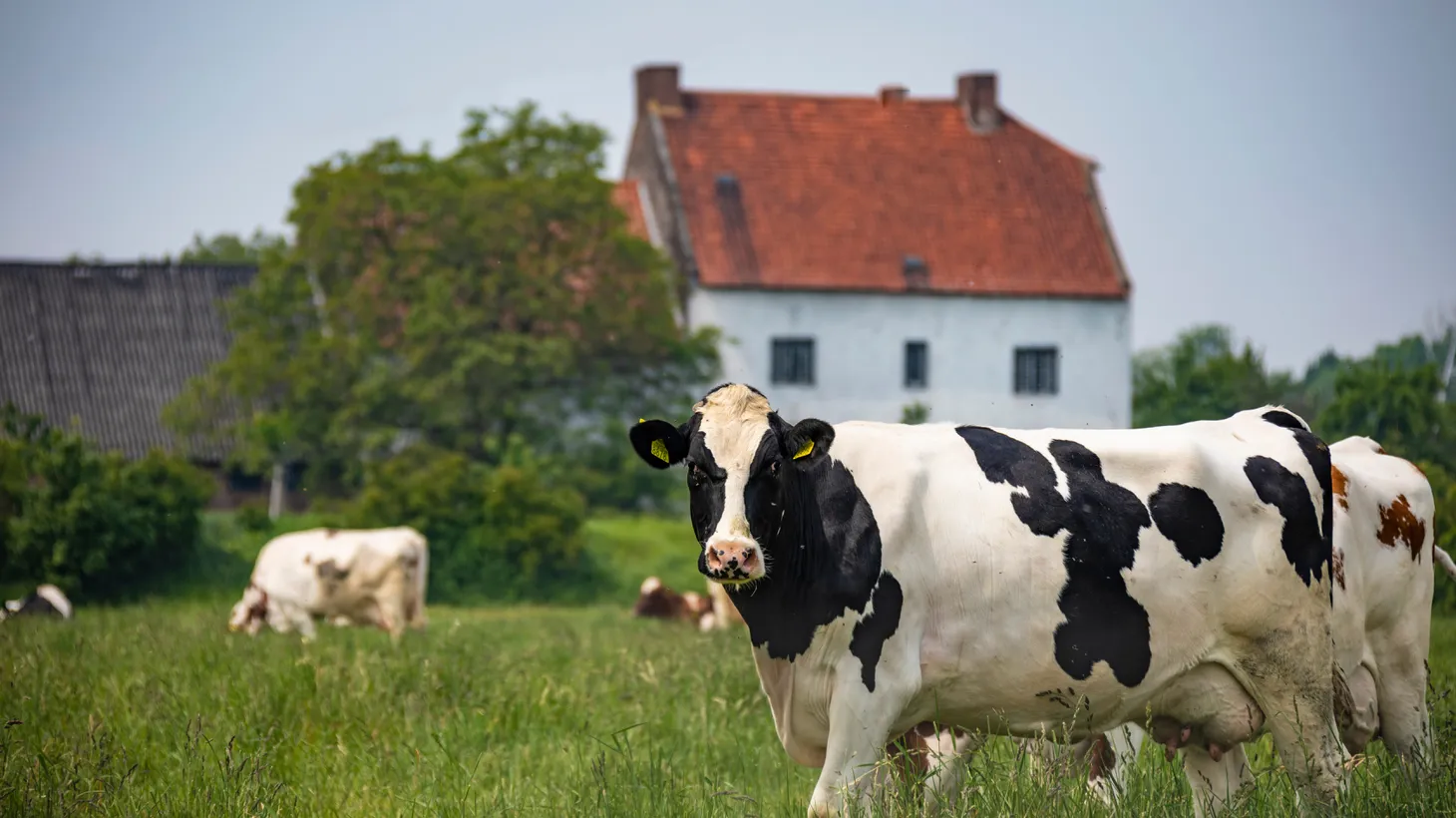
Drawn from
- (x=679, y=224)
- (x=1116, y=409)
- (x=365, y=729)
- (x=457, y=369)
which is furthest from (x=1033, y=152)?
(x=365, y=729)

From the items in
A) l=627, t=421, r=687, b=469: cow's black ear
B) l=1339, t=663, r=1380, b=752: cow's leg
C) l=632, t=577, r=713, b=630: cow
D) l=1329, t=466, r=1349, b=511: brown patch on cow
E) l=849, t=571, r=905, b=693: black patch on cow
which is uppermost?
l=627, t=421, r=687, b=469: cow's black ear

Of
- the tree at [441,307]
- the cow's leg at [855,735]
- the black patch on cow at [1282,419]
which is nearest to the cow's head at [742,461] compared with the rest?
the cow's leg at [855,735]

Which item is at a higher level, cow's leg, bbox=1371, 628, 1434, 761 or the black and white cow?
the black and white cow

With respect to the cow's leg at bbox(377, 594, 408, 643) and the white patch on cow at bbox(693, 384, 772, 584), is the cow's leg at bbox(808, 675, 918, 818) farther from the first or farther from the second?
the cow's leg at bbox(377, 594, 408, 643)

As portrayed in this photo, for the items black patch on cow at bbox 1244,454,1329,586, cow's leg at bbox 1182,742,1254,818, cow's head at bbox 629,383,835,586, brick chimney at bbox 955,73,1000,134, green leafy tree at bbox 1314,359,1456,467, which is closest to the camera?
cow's head at bbox 629,383,835,586

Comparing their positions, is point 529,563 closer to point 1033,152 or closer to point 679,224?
point 679,224

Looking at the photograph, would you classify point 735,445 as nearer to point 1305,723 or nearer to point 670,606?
point 1305,723

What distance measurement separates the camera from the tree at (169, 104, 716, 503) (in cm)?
3475

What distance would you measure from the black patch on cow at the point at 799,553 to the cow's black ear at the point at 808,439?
0.03 meters

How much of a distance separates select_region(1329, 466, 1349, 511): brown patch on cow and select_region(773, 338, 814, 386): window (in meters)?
35.0

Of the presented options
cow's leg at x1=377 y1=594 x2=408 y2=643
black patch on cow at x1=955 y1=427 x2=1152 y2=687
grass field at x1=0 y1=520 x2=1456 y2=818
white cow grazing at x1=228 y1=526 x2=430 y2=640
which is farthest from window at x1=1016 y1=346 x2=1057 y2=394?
black patch on cow at x1=955 y1=427 x2=1152 y2=687

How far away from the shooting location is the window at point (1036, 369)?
44031 mm

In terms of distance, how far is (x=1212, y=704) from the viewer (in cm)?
690

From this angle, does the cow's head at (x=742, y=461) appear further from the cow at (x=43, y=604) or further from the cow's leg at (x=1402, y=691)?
the cow at (x=43, y=604)
